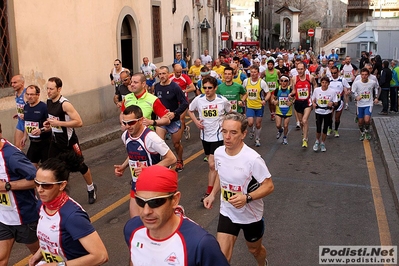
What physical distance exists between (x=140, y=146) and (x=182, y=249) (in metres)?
3.04

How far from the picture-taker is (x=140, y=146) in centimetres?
562

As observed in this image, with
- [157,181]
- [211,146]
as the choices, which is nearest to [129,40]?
[211,146]

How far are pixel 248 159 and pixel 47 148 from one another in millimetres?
4350

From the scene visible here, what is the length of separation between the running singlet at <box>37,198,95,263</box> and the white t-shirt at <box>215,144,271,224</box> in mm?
1693

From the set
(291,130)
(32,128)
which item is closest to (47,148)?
(32,128)

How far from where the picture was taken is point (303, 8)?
63.2m

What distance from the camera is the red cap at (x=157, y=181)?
268 centimetres

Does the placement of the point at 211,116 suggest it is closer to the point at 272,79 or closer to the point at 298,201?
the point at 298,201

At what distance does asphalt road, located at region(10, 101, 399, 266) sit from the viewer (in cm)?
620

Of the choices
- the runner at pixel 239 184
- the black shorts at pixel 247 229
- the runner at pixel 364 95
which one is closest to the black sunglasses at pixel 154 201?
the runner at pixel 239 184

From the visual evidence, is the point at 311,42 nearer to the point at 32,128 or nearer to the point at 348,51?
the point at 348,51

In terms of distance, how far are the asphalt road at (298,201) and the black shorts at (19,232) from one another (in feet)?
4.11

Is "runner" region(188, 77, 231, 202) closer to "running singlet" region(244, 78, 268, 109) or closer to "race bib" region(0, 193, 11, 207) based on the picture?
"running singlet" region(244, 78, 268, 109)

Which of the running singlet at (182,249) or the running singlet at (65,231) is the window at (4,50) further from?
the running singlet at (182,249)
